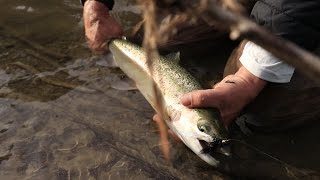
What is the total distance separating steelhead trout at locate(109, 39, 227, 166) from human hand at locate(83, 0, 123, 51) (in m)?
0.08

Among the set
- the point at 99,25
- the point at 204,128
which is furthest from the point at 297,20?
the point at 99,25

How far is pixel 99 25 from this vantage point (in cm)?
366

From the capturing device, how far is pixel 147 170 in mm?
2852

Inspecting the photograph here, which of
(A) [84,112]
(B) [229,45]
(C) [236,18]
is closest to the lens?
(C) [236,18]

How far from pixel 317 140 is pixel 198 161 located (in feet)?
2.84

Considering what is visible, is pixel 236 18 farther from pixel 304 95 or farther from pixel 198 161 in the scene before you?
pixel 304 95

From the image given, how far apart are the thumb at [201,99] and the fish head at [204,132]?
1.5 inches

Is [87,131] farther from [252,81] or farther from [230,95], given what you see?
[252,81]

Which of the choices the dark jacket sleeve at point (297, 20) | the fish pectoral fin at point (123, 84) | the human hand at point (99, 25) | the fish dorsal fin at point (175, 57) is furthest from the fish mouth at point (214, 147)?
the human hand at point (99, 25)

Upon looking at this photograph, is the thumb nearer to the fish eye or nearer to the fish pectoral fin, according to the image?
the fish eye

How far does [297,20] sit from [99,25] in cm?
156

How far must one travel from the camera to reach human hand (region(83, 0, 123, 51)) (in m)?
3.68

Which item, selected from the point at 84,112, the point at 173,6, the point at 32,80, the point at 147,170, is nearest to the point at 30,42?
the point at 32,80

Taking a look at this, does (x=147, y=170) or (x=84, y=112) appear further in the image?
(x=84, y=112)
